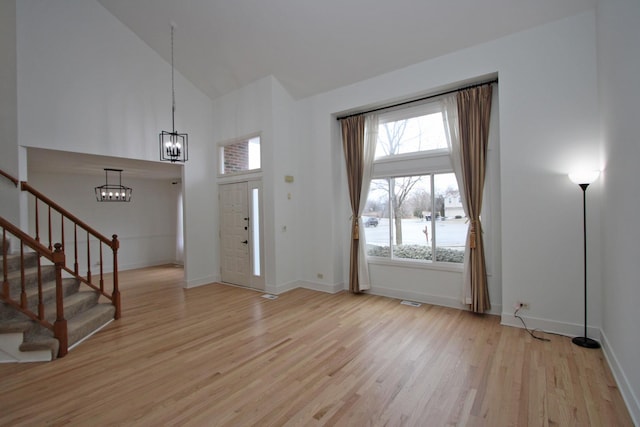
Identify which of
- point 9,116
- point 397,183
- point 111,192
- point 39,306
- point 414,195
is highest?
point 9,116

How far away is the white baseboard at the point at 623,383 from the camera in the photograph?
6.48ft

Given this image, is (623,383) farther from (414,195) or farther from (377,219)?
(377,219)

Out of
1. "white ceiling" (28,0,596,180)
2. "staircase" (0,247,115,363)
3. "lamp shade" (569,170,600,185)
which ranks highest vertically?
"white ceiling" (28,0,596,180)

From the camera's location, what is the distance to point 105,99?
4762mm

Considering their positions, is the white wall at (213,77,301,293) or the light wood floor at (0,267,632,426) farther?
the white wall at (213,77,301,293)

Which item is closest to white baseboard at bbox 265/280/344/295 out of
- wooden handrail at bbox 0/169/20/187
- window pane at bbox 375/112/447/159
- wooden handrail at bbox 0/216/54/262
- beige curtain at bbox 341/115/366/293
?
beige curtain at bbox 341/115/366/293

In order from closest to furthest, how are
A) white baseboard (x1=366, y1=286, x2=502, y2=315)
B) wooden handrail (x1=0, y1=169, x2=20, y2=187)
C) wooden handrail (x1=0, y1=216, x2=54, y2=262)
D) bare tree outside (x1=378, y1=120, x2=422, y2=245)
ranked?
wooden handrail (x1=0, y1=216, x2=54, y2=262), wooden handrail (x1=0, y1=169, x2=20, y2=187), white baseboard (x1=366, y1=286, x2=502, y2=315), bare tree outside (x1=378, y1=120, x2=422, y2=245)

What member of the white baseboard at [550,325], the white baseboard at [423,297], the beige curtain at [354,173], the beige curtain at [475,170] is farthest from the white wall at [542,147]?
the beige curtain at [354,173]

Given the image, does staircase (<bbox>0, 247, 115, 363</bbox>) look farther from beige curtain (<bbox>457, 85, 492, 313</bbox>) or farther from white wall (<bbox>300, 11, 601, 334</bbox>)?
white wall (<bbox>300, 11, 601, 334</bbox>)

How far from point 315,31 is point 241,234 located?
3777 millimetres

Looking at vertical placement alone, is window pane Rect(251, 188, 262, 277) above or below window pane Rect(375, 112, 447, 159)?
below

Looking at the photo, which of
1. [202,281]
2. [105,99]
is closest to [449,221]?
[202,281]

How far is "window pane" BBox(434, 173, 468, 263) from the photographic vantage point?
4.27 meters

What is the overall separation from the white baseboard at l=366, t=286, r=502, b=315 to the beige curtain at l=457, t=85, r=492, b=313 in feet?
0.62
